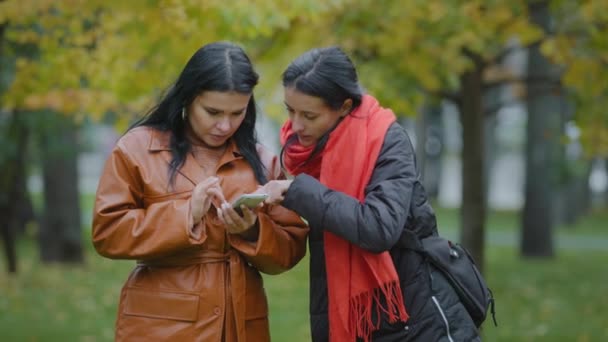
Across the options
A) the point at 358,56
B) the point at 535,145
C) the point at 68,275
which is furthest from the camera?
the point at 535,145

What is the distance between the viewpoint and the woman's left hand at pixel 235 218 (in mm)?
3346

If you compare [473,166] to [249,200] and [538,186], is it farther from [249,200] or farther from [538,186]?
[538,186]

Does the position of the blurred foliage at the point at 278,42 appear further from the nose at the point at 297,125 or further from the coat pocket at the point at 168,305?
the coat pocket at the point at 168,305

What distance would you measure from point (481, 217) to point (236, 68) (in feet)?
22.9

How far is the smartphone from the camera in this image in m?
3.23

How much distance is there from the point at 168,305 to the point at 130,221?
344 millimetres

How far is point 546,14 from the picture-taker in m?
13.0

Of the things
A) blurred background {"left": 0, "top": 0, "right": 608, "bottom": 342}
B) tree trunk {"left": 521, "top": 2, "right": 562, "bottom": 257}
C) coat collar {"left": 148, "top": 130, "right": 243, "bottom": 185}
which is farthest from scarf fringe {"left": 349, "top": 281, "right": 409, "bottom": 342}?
tree trunk {"left": 521, "top": 2, "right": 562, "bottom": 257}

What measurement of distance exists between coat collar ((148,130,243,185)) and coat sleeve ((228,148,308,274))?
19 cm

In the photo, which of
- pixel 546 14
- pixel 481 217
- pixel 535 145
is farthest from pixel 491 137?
pixel 481 217

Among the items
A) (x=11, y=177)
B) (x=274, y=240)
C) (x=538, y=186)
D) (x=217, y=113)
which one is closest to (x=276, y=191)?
(x=274, y=240)

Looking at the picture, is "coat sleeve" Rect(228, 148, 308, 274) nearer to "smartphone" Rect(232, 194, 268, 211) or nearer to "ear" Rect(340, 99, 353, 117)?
"smartphone" Rect(232, 194, 268, 211)

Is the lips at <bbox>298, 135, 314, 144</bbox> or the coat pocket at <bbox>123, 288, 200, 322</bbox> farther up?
the lips at <bbox>298, 135, 314, 144</bbox>

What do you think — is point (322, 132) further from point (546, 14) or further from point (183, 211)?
point (546, 14)
